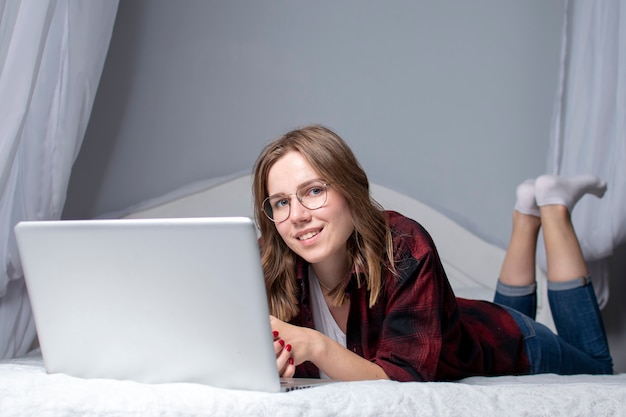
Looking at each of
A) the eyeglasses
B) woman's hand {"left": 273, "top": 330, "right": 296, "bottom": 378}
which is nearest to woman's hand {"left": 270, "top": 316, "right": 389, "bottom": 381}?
woman's hand {"left": 273, "top": 330, "right": 296, "bottom": 378}

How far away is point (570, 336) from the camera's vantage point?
2.07m

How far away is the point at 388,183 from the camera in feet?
9.86

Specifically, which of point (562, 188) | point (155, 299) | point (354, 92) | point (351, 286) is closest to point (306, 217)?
point (351, 286)

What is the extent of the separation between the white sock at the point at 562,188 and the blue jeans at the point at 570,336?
0.73 feet

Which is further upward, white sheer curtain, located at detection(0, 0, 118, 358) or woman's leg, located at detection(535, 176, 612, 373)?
white sheer curtain, located at detection(0, 0, 118, 358)

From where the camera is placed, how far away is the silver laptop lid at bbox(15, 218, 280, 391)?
1016 mm

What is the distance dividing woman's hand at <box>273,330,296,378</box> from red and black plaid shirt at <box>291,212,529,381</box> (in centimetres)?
21

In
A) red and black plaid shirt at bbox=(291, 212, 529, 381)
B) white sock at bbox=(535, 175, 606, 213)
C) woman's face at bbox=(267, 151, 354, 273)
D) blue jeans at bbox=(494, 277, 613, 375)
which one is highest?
woman's face at bbox=(267, 151, 354, 273)

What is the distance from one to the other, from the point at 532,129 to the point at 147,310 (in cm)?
228

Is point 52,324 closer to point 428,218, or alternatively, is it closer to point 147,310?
point 147,310

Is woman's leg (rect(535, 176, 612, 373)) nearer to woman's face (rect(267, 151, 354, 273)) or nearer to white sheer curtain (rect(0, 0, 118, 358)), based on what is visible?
woman's face (rect(267, 151, 354, 273))

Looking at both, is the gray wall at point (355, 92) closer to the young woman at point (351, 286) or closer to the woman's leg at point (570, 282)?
the woman's leg at point (570, 282)

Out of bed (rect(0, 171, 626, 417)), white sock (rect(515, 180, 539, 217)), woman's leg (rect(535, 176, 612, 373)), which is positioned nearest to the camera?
bed (rect(0, 171, 626, 417))

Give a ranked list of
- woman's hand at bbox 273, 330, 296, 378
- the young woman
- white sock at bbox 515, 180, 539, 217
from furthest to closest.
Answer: white sock at bbox 515, 180, 539, 217 → the young woman → woman's hand at bbox 273, 330, 296, 378
